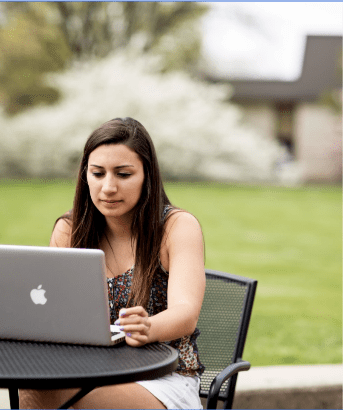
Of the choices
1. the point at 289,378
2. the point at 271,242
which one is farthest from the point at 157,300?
the point at 271,242

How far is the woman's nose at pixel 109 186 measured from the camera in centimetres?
212

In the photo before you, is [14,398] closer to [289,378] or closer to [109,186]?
[109,186]

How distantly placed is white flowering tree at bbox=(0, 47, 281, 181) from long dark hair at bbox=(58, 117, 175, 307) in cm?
1549

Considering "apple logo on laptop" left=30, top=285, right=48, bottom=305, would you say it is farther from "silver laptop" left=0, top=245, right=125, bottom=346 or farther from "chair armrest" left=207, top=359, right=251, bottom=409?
"chair armrest" left=207, top=359, right=251, bottom=409

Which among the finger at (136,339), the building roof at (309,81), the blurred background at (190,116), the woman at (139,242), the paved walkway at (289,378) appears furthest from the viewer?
the building roof at (309,81)

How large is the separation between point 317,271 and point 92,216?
8168 mm

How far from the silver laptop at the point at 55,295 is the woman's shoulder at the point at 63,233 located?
0.55 metres

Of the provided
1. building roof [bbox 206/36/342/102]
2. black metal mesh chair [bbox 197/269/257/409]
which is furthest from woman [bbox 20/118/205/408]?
building roof [bbox 206/36/342/102]

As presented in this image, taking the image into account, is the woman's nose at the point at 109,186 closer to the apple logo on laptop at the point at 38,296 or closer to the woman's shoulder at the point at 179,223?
the woman's shoulder at the point at 179,223

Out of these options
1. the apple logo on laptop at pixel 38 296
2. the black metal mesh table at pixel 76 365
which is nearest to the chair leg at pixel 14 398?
the black metal mesh table at pixel 76 365

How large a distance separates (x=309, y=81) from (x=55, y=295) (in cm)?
2289

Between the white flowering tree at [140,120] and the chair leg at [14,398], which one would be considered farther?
the white flowering tree at [140,120]

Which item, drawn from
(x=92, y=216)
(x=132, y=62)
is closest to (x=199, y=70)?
(x=132, y=62)

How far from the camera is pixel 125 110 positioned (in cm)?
1833
